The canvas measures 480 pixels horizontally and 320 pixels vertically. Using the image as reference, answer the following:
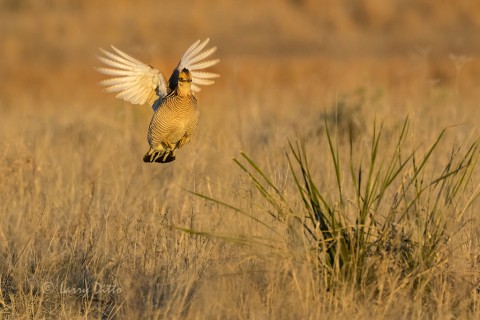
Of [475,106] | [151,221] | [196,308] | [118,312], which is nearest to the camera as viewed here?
[196,308]

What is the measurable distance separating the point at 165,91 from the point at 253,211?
0.79 metres

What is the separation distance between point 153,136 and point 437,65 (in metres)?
13.0

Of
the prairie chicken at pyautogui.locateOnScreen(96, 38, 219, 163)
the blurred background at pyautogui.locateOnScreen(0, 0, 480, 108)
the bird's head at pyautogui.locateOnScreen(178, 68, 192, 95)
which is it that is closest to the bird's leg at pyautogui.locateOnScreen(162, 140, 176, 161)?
the prairie chicken at pyautogui.locateOnScreen(96, 38, 219, 163)

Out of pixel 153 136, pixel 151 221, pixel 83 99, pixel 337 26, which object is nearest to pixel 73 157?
pixel 151 221

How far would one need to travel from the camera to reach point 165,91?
18.3 feet

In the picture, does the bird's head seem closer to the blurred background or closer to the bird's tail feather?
the bird's tail feather

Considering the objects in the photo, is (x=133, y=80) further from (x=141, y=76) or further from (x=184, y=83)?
(x=184, y=83)

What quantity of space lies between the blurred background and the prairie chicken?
452 inches

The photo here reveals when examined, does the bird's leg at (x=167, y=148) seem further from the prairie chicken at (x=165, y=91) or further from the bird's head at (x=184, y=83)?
the bird's head at (x=184, y=83)

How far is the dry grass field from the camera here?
485cm

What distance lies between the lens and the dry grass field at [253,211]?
4.85 m

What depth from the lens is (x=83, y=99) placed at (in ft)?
52.2

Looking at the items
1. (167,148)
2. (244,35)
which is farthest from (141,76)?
(244,35)

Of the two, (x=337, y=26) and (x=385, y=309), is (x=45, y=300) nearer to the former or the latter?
(x=385, y=309)
